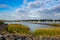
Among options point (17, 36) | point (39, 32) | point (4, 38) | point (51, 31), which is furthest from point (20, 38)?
point (51, 31)

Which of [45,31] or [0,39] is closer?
[0,39]

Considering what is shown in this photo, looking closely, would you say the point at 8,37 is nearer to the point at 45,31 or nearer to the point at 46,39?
the point at 46,39

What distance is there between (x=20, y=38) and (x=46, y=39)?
1180 mm

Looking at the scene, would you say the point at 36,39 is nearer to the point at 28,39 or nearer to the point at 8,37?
the point at 28,39

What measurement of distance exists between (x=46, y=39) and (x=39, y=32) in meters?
2.17

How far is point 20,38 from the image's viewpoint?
8594 millimetres

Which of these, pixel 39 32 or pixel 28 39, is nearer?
pixel 28 39

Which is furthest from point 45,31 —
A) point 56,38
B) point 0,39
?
point 0,39

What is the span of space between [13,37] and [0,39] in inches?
24.0

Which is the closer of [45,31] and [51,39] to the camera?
[51,39]

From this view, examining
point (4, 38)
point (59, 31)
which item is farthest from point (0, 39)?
point (59, 31)

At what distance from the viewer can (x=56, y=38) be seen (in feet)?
28.0

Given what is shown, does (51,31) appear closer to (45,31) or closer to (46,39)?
(45,31)

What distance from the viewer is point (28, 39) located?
27.8ft
